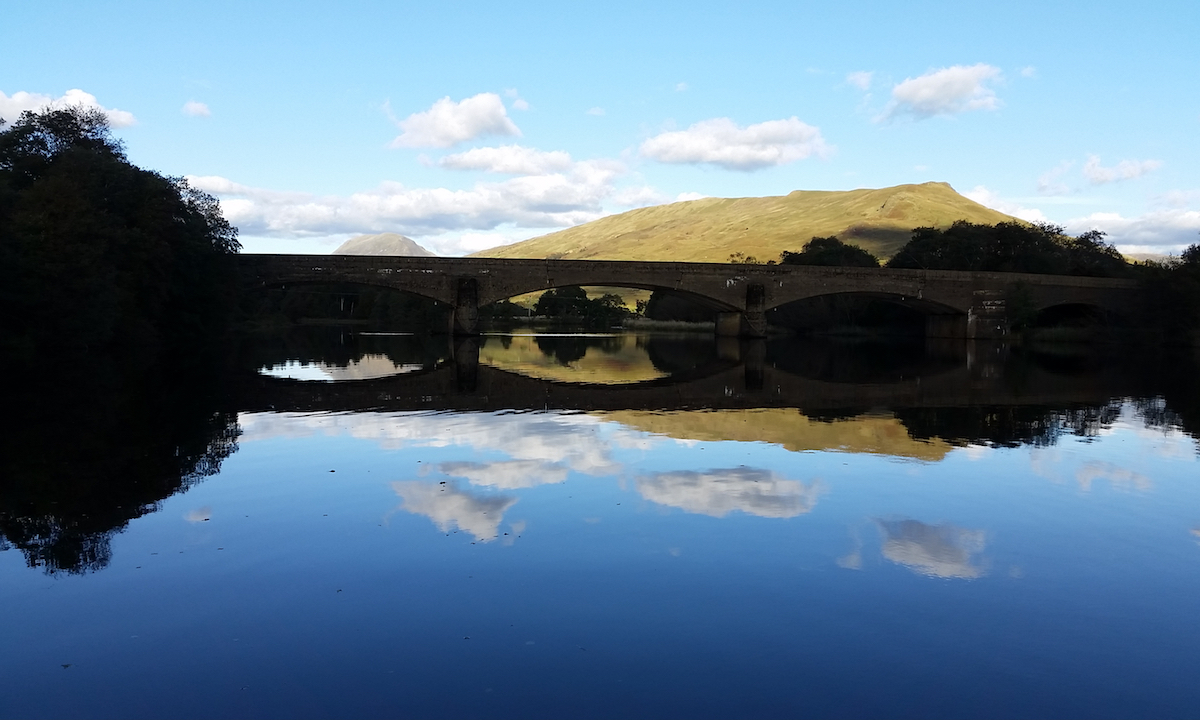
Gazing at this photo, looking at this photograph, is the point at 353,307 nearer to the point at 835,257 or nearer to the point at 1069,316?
the point at 835,257

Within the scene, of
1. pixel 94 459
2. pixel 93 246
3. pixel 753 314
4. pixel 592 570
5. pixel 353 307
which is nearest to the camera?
pixel 592 570

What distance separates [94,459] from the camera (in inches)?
492

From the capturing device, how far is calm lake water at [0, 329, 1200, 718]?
17.2ft

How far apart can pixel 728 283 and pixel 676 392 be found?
40992mm

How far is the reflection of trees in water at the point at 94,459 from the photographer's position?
8.57 metres

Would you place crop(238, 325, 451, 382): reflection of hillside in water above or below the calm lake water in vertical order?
above

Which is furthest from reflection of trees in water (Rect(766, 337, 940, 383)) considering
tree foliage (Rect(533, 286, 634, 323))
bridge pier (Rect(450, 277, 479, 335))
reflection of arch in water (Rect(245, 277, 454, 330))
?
tree foliage (Rect(533, 286, 634, 323))

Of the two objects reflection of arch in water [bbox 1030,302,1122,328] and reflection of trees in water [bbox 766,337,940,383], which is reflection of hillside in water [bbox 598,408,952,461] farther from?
reflection of arch in water [bbox 1030,302,1122,328]

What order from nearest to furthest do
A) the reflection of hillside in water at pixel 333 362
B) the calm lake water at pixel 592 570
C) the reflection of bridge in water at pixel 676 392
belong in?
the calm lake water at pixel 592 570
the reflection of bridge in water at pixel 676 392
the reflection of hillside in water at pixel 333 362

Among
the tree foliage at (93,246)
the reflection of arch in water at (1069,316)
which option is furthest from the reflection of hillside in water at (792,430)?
the reflection of arch in water at (1069,316)

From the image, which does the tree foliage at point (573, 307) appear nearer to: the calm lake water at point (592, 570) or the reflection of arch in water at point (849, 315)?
the reflection of arch in water at point (849, 315)

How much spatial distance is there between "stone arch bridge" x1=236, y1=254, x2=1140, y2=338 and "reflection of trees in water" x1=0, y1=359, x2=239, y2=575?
36367 mm

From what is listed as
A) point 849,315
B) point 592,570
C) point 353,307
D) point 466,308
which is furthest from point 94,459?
point 353,307

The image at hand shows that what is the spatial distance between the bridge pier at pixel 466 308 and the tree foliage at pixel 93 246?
15.4 metres
